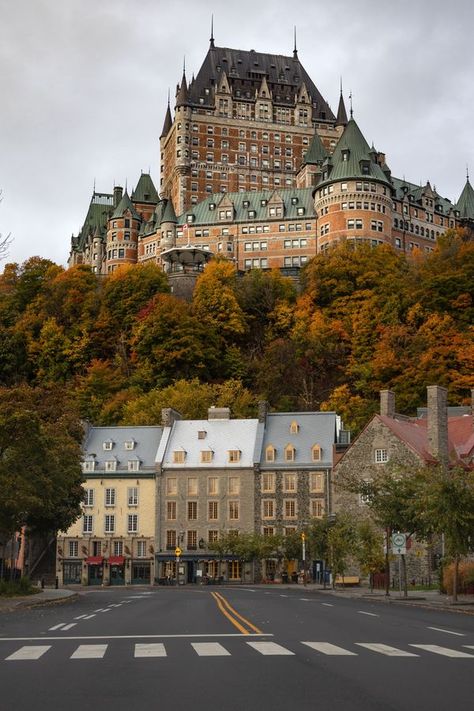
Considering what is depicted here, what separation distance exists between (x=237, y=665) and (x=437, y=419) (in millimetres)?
56724

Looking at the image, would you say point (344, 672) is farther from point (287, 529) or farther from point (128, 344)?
point (128, 344)

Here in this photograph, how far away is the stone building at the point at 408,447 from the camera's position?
68.8 m

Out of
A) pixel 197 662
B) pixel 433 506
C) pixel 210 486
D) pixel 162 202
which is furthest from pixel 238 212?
pixel 197 662

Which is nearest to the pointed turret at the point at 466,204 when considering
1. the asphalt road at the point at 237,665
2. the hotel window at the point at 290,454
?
the hotel window at the point at 290,454

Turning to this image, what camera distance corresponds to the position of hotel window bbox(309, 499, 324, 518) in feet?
267

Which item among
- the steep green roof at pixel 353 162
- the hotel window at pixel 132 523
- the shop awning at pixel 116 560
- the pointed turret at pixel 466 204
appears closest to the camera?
the shop awning at pixel 116 560

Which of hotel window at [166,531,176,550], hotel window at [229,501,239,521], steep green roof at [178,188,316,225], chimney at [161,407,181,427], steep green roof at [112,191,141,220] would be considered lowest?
hotel window at [166,531,176,550]

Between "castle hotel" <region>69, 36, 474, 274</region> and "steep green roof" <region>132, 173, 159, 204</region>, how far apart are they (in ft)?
0.72

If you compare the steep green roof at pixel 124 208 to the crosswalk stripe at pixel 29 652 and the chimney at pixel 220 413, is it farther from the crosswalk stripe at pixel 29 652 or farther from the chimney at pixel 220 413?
the crosswalk stripe at pixel 29 652

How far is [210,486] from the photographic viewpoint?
8400 centimetres

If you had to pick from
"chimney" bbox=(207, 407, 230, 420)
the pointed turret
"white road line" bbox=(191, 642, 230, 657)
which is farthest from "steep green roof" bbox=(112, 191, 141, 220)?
"white road line" bbox=(191, 642, 230, 657)

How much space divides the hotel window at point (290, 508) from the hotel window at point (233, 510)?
12.9ft

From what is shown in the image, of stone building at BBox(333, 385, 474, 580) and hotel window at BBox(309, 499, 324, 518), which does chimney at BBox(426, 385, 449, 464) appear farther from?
hotel window at BBox(309, 499, 324, 518)

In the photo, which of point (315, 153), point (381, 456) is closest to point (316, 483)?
point (381, 456)
